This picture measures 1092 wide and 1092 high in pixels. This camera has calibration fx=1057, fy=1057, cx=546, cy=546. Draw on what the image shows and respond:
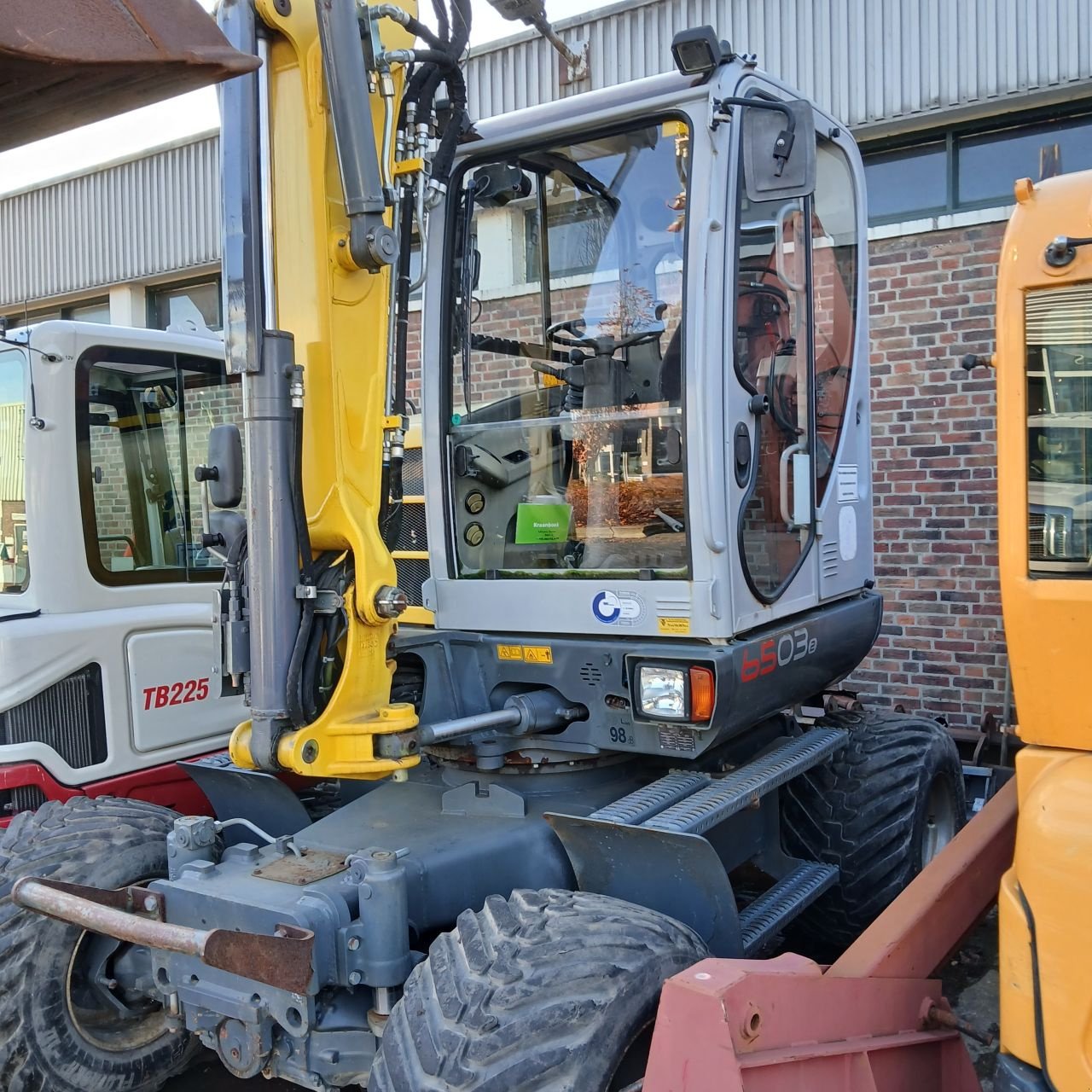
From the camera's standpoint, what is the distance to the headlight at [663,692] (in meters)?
3.02

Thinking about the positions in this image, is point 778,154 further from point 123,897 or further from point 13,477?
point 13,477

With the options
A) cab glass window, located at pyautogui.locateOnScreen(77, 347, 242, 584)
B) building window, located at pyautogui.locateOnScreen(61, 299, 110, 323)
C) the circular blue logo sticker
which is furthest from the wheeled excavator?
building window, located at pyautogui.locateOnScreen(61, 299, 110, 323)

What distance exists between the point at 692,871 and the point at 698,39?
2304mm

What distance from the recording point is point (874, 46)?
6711 millimetres

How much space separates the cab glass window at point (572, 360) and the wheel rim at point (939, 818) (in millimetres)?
2052

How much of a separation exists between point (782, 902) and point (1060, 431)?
6.42 ft

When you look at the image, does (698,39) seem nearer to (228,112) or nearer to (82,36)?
(228,112)

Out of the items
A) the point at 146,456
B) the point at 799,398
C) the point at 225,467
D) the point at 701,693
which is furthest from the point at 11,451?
the point at 799,398

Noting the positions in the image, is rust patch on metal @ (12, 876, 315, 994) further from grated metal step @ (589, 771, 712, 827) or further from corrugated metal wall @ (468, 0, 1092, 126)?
corrugated metal wall @ (468, 0, 1092, 126)

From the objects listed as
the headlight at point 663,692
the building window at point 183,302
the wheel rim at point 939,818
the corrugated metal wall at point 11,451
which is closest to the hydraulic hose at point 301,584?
the headlight at point 663,692

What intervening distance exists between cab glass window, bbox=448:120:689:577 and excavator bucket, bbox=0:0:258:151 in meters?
2.06

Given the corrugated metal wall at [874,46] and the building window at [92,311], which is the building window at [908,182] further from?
the building window at [92,311]

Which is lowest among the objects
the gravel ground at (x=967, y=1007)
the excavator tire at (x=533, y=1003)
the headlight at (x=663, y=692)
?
the gravel ground at (x=967, y=1007)

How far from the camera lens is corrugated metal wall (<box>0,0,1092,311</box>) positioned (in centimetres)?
623
